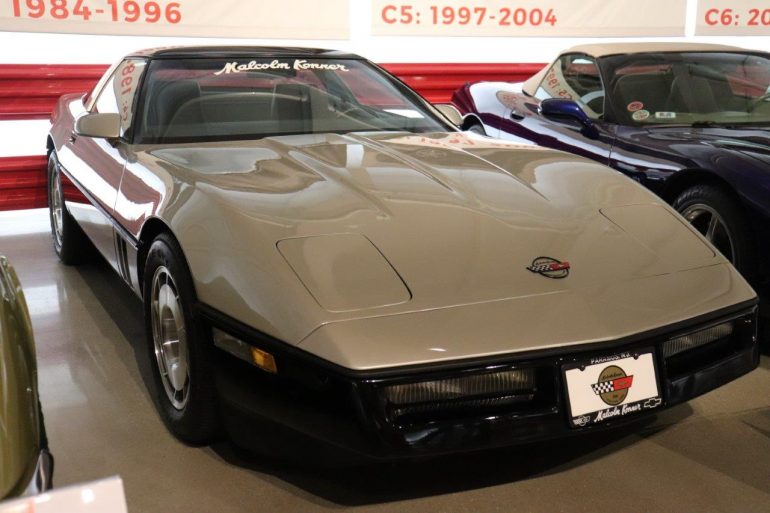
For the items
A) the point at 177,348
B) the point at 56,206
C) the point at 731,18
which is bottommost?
the point at 177,348

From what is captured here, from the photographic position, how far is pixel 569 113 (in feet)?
13.0

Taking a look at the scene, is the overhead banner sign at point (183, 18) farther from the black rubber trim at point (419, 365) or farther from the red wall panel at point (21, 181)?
the black rubber trim at point (419, 365)

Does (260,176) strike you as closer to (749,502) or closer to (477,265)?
(477,265)

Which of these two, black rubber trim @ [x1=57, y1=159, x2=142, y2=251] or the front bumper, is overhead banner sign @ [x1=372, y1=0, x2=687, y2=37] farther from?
the front bumper

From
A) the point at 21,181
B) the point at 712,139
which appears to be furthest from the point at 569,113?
the point at 21,181

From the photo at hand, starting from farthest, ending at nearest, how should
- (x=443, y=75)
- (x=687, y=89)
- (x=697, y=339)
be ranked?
(x=443, y=75)
(x=687, y=89)
(x=697, y=339)

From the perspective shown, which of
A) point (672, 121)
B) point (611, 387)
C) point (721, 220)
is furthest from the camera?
point (672, 121)

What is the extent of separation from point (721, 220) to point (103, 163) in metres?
2.21

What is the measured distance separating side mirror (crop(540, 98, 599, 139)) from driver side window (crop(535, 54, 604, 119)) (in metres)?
0.08

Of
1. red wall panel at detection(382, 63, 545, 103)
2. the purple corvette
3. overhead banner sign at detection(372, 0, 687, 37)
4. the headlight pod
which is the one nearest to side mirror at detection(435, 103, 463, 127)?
the purple corvette

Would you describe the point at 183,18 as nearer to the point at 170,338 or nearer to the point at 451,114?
the point at 451,114

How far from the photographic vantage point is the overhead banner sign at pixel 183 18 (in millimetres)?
5406

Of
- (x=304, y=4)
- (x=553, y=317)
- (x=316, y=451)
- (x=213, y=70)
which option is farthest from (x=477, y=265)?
(x=304, y=4)

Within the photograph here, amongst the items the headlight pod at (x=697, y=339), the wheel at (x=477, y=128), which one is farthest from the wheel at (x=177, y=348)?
the wheel at (x=477, y=128)
